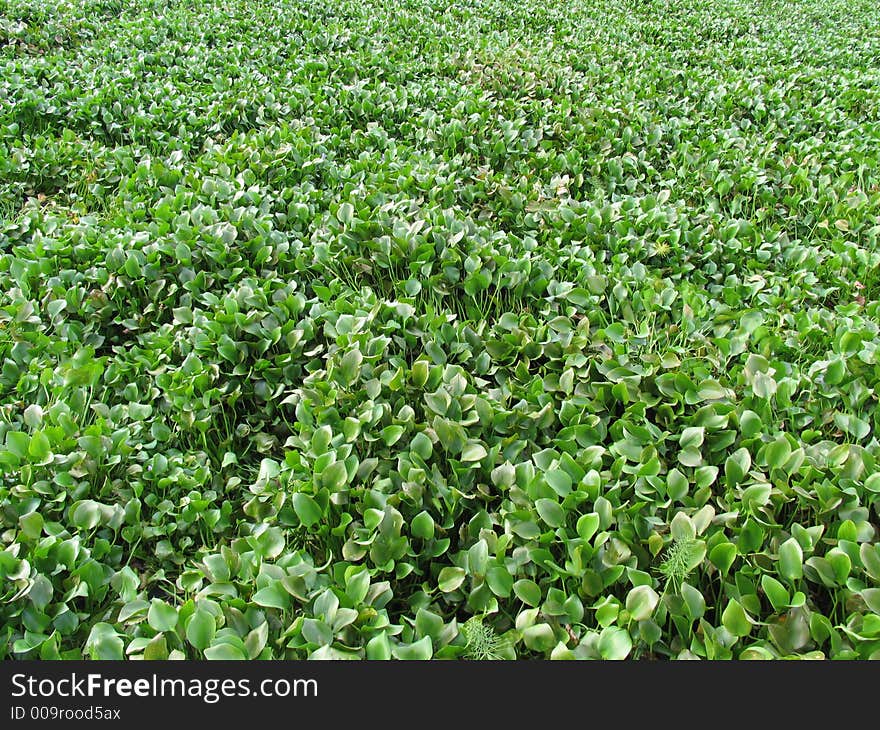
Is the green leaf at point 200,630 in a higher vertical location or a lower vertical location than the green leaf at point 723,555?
lower

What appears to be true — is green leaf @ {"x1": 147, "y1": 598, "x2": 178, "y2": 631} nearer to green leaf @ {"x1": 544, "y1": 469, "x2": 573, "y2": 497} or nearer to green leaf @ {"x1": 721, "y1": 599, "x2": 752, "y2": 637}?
green leaf @ {"x1": 544, "y1": 469, "x2": 573, "y2": 497}

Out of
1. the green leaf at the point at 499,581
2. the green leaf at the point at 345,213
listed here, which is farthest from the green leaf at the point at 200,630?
the green leaf at the point at 345,213

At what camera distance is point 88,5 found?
6508 mm

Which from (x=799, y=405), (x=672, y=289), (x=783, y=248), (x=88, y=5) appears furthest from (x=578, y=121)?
(x=88, y=5)

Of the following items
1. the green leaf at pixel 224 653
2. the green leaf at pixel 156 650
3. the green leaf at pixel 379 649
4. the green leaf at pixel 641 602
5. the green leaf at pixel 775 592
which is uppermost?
the green leaf at pixel 775 592

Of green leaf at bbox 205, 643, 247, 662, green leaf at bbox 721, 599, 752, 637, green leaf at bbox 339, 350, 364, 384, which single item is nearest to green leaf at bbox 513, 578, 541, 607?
green leaf at bbox 721, 599, 752, 637

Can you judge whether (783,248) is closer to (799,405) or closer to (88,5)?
(799,405)

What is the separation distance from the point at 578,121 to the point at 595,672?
393 centimetres

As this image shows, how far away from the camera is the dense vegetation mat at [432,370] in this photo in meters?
1.86

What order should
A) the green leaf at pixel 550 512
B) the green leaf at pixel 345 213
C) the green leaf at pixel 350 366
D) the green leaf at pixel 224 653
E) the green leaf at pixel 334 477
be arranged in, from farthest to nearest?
the green leaf at pixel 345 213 < the green leaf at pixel 350 366 < the green leaf at pixel 334 477 < the green leaf at pixel 550 512 < the green leaf at pixel 224 653

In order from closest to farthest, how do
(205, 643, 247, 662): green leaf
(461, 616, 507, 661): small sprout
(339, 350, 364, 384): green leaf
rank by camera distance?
(205, 643, 247, 662): green leaf
(461, 616, 507, 661): small sprout
(339, 350, 364, 384): green leaf

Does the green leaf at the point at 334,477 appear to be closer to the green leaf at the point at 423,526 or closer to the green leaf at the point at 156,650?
the green leaf at the point at 423,526

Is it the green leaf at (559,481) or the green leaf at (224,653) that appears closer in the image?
the green leaf at (224,653)

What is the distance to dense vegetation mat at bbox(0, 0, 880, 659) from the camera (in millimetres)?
1857
